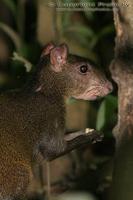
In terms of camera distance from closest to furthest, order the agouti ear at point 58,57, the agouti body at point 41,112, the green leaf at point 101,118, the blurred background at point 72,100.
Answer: the agouti body at point 41,112, the agouti ear at point 58,57, the green leaf at point 101,118, the blurred background at point 72,100

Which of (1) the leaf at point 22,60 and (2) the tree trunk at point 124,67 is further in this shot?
(1) the leaf at point 22,60

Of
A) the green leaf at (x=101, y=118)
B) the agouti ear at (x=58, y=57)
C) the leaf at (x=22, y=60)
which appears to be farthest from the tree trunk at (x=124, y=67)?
the leaf at (x=22, y=60)

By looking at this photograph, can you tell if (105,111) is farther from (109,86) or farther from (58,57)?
(58,57)

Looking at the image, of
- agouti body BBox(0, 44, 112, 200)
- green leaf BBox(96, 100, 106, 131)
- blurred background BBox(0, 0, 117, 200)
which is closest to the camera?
agouti body BBox(0, 44, 112, 200)

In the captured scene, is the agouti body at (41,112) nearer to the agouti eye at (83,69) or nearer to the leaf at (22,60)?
the agouti eye at (83,69)

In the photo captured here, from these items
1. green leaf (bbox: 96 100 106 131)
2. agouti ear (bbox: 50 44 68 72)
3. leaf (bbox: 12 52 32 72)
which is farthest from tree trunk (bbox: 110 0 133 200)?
leaf (bbox: 12 52 32 72)

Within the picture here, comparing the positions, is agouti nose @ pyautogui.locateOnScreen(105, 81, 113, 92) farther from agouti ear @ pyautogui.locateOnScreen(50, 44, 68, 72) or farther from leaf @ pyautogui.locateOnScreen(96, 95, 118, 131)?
agouti ear @ pyautogui.locateOnScreen(50, 44, 68, 72)

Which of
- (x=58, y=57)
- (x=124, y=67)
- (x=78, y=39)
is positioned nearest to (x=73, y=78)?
(x=58, y=57)
